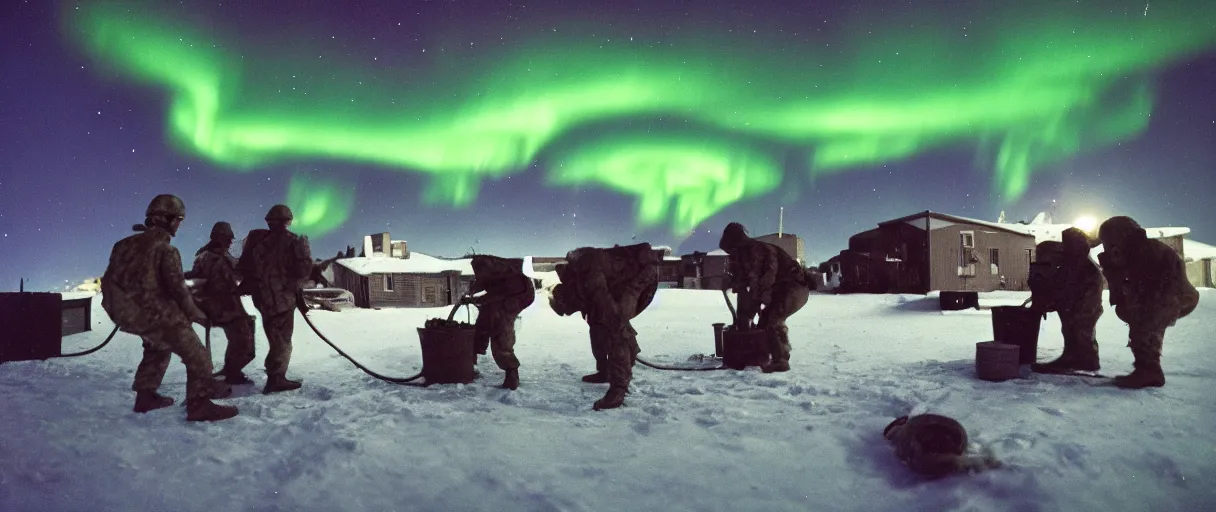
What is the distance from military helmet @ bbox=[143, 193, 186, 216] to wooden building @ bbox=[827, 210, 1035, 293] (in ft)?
89.9

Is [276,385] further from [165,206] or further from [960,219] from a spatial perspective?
[960,219]

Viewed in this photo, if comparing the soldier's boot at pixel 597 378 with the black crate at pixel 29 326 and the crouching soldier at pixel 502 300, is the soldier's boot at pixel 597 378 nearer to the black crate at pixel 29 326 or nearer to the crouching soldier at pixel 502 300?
the crouching soldier at pixel 502 300

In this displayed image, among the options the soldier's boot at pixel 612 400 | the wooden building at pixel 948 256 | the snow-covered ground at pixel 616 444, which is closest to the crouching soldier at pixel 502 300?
the snow-covered ground at pixel 616 444

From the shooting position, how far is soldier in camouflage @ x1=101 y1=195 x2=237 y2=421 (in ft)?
18.7

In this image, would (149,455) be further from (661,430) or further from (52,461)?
(661,430)

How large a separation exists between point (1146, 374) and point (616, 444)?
19.1 ft

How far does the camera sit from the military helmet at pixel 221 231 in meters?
7.91

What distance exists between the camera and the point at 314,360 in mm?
9906

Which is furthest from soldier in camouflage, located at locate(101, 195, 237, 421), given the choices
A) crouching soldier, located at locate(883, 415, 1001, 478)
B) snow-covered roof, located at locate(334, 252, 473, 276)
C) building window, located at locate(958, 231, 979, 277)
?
building window, located at locate(958, 231, 979, 277)

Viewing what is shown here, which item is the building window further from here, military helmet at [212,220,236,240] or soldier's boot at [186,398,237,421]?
soldier's boot at [186,398,237,421]

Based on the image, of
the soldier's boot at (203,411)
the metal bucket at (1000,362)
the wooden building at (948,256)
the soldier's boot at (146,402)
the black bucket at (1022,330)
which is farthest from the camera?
the wooden building at (948,256)

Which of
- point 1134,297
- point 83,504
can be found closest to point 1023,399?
point 1134,297

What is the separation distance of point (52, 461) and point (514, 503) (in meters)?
3.77

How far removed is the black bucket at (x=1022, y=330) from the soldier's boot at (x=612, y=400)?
5435 millimetres
